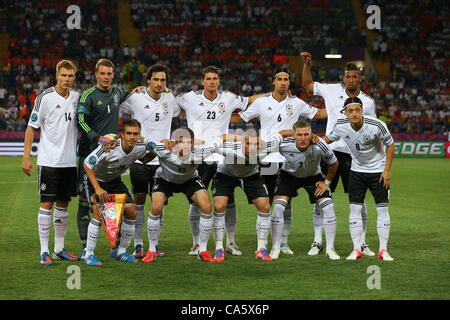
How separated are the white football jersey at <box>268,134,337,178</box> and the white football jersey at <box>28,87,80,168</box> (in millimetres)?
2493

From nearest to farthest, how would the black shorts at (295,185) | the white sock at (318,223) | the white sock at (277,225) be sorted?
1. the white sock at (277,225)
2. the black shorts at (295,185)
3. the white sock at (318,223)

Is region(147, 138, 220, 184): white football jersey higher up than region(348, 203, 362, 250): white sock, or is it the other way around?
region(147, 138, 220, 184): white football jersey

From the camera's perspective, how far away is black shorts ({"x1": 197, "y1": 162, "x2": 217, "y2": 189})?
831cm

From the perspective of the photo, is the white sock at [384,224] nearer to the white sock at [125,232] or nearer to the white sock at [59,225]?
the white sock at [125,232]

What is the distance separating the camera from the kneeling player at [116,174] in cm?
717

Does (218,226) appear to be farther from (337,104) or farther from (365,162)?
(337,104)

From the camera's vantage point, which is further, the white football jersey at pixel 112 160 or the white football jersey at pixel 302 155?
the white football jersey at pixel 302 155

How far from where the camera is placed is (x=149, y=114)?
26.3ft

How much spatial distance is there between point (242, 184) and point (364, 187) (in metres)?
1.53

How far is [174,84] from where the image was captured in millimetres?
29812

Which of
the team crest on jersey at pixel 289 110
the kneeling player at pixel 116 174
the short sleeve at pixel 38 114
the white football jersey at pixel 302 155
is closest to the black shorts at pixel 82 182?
the kneeling player at pixel 116 174

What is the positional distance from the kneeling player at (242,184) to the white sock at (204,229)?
0.43 ft

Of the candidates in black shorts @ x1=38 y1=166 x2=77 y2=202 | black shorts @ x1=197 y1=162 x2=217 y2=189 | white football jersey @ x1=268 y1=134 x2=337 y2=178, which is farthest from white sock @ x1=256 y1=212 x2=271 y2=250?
black shorts @ x1=38 y1=166 x2=77 y2=202

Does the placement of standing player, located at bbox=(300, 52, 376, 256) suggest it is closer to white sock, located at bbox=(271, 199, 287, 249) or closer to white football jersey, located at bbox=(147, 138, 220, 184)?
white sock, located at bbox=(271, 199, 287, 249)
